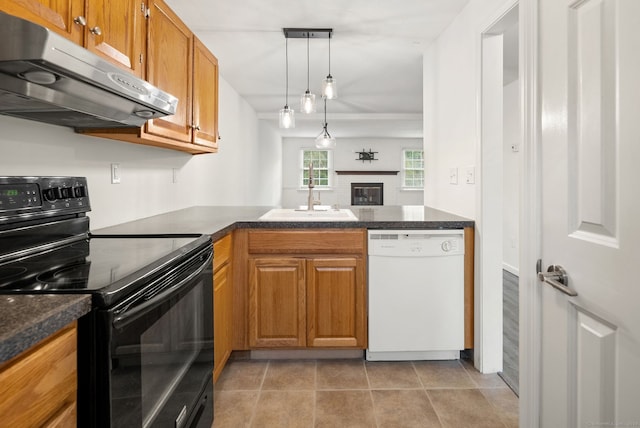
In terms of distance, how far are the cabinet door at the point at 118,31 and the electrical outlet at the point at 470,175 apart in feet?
6.16

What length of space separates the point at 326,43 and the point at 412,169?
7.21 meters

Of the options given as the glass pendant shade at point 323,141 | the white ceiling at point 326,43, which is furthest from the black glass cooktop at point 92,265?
the glass pendant shade at point 323,141

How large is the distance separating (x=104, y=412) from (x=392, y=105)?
19.0ft

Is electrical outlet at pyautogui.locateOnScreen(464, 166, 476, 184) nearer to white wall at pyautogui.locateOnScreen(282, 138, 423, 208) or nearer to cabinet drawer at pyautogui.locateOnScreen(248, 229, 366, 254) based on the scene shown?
cabinet drawer at pyautogui.locateOnScreen(248, 229, 366, 254)

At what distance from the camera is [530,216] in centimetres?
141

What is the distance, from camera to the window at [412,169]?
1006cm

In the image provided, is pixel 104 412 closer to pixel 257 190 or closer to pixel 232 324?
pixel 232 324

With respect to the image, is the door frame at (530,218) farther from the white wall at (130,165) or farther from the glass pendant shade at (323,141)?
the glass pendant shade at (323,141)

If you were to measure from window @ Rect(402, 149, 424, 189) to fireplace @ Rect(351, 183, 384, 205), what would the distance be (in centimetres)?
66

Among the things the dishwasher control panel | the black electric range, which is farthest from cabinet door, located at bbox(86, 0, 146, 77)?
the dishwasher control panel

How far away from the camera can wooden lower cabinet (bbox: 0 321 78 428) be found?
0.61m

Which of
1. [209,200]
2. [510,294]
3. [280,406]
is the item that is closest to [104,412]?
[280,406]

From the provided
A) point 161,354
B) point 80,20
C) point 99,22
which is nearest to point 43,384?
point 161,354

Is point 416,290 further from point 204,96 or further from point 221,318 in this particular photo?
point 204,96
